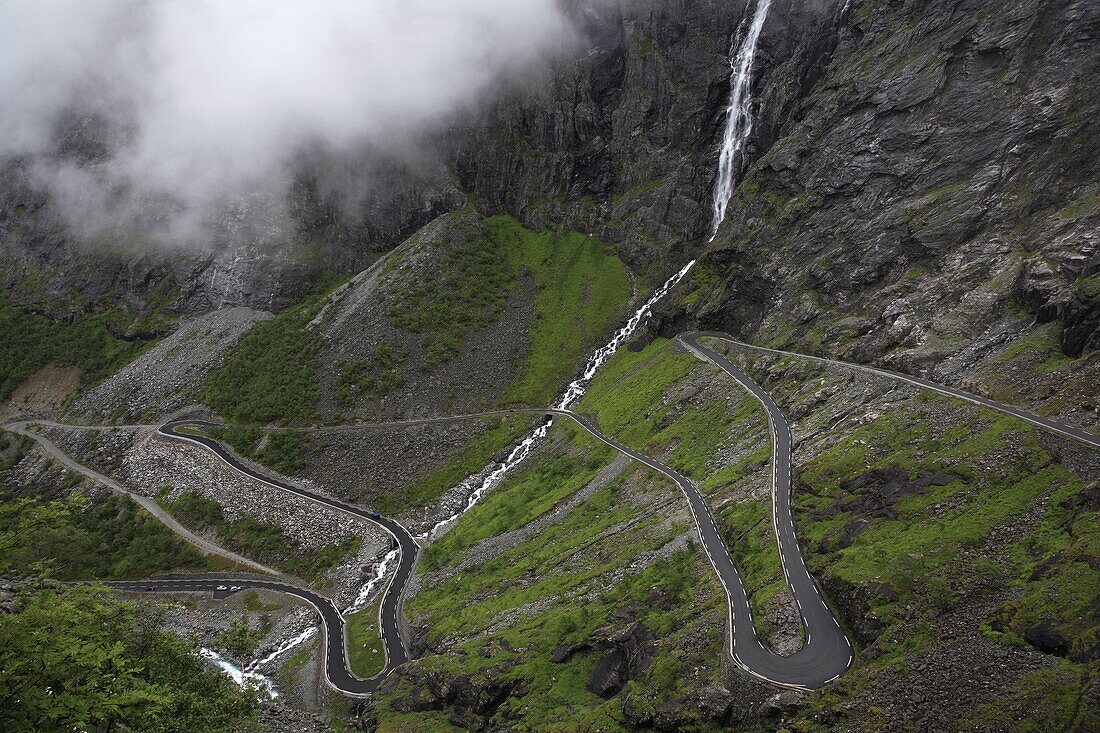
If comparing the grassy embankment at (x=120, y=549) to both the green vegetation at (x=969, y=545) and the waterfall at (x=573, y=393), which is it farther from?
the green vegetation at (x=969, y=545)

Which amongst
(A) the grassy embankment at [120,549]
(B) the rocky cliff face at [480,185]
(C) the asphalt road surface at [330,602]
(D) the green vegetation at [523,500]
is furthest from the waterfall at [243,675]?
(B) the rocky cliff face at [480,185]

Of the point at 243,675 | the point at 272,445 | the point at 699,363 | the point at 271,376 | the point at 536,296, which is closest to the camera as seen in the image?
the point at 243,675

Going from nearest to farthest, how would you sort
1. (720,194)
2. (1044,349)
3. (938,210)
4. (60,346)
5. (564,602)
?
(564,602)
(1044,349)
(938,210)
(720,194)
(60,346)

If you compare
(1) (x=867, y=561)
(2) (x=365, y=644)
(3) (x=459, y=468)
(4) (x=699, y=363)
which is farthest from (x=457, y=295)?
(1) (x=867, y=561)

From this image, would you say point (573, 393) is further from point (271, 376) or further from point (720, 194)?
point (271, 376)

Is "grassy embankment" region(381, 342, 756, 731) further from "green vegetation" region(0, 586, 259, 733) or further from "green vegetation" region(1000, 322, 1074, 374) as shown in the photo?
"green vegetation" region(1000, 322, 1074, 374)

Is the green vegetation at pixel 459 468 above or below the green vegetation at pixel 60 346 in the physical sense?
below
